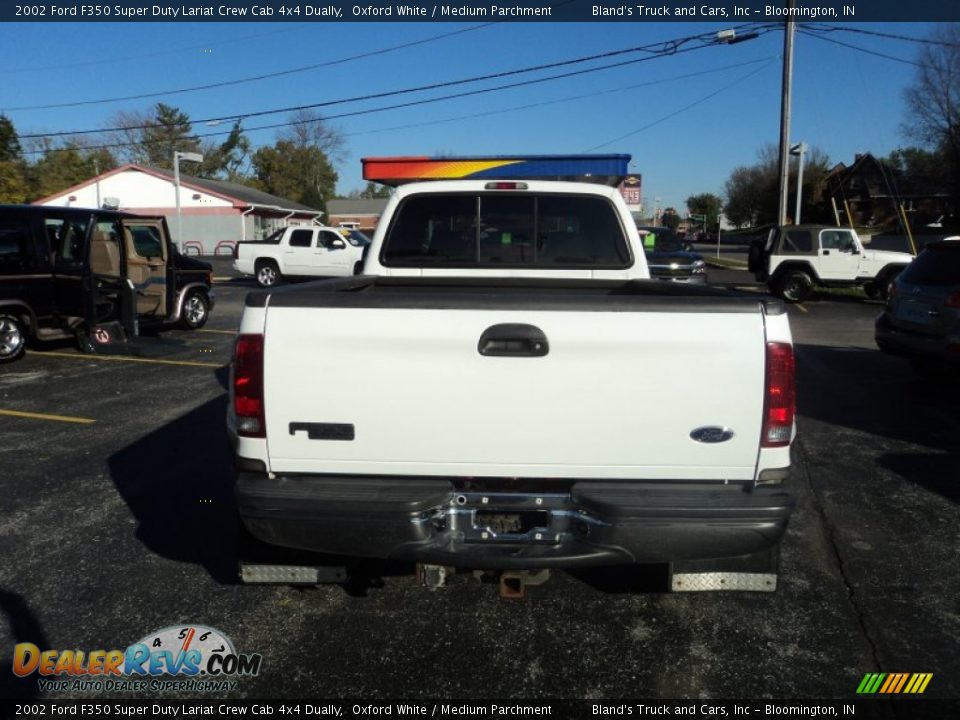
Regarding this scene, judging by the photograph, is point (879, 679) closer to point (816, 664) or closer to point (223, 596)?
point (816, 664)

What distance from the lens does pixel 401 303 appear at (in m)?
2.78

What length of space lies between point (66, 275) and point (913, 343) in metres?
10.6

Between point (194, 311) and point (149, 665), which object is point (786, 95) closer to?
point (194, 311)

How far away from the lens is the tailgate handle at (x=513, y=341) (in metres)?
2.76

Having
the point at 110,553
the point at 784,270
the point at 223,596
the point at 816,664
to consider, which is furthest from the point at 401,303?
the point at 784,270

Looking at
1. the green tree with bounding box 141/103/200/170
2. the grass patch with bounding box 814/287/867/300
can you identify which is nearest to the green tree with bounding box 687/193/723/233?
the green tree with bounding box 141/103/200/170

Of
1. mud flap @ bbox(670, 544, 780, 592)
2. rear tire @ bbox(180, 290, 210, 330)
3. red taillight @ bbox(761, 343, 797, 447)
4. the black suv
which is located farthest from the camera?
rear tire @ bbox(180, 290, 210, 330)

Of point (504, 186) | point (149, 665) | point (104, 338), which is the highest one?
point (504, 186)

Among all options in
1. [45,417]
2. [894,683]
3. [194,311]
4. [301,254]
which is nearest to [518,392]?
[894,683]

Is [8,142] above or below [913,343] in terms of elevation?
above

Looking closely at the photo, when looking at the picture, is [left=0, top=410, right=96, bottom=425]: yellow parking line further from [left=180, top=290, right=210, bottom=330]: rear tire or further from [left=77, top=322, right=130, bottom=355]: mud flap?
[left=180, top=290, right=210, bottom=330]: rear tire

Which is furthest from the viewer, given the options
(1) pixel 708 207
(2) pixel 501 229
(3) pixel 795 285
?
(1) pixel 708 207

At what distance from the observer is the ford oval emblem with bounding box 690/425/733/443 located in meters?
2.79

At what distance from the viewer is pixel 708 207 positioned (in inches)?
4099
